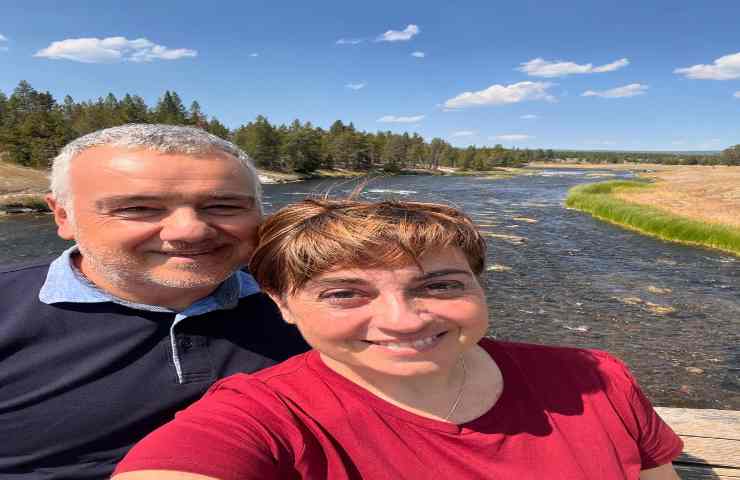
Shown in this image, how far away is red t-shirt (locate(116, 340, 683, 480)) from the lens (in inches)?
52.4

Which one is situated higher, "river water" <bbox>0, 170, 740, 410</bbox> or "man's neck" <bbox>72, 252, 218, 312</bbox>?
"man's neck" <bbox>72, 252, 218, 312</bbox>

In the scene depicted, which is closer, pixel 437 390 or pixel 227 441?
pixel 227 441

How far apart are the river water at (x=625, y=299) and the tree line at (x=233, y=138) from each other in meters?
11.5

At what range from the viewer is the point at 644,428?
1.79 m

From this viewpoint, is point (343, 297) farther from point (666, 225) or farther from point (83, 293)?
point (666, 225)

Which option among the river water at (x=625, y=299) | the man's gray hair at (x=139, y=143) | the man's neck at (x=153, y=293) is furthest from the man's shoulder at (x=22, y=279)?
the river water at (x=625, y=299)

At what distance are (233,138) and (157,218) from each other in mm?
82425

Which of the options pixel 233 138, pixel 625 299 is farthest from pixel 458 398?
pixel 233 138

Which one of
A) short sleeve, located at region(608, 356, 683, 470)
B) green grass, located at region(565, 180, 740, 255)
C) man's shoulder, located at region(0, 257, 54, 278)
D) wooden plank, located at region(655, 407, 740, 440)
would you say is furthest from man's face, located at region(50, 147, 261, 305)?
green grass, located at region(565, 180, 740, 255)

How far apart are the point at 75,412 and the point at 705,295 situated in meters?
16.2

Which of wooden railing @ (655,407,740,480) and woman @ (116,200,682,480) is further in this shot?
wooden railing @ (655,407,740,480)

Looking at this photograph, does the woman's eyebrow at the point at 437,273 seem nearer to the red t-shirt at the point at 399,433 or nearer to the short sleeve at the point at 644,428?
the red t-shirt at the point at 399,433

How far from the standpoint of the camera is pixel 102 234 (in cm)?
197

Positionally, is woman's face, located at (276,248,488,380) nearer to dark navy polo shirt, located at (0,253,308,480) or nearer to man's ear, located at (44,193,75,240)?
dark navy polo shirt, located at (0,253,308,480)
